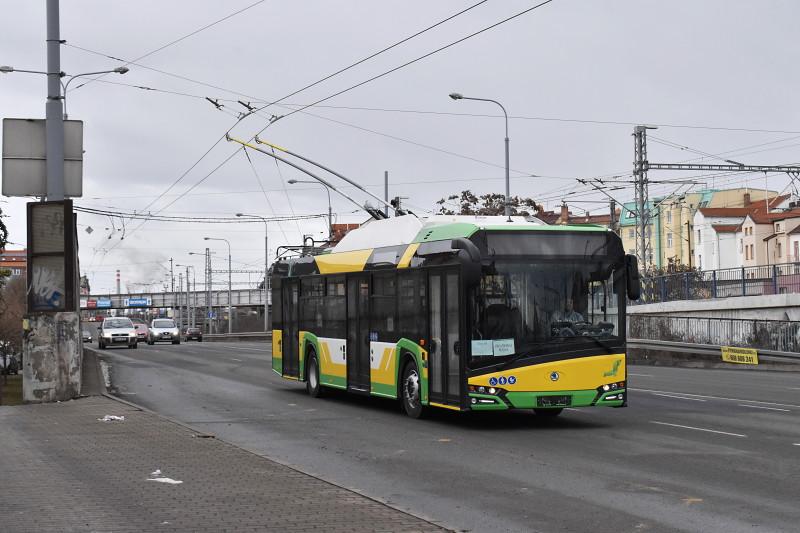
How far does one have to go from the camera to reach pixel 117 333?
56844 millimetres

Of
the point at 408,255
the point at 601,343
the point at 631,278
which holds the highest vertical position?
the point at 408,255

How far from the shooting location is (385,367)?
1834 centimetres

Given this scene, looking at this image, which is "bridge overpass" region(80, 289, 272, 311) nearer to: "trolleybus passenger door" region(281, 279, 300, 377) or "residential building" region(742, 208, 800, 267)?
"residential building" region(742, 208, 800, 267)

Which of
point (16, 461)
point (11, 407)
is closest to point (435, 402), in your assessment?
point (16, 461)

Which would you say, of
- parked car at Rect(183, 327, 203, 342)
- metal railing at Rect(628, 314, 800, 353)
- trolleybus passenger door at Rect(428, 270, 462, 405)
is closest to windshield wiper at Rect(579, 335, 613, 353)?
trolleybus passenger door at Rect(428, 270, 462, 405)

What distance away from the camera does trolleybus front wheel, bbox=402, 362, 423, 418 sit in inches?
681

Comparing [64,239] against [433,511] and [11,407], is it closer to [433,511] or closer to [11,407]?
[11,407]

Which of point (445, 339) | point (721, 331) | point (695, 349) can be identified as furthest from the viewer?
point (721, 331)

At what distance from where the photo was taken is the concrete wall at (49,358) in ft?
65.3

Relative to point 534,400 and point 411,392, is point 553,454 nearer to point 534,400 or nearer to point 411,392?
point 534,400

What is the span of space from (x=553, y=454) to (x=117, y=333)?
4664cm

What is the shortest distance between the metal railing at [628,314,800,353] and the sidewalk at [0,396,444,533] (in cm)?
2612

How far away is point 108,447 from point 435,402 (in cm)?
498

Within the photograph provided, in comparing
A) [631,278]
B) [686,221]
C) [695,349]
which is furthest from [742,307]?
[686,221]
